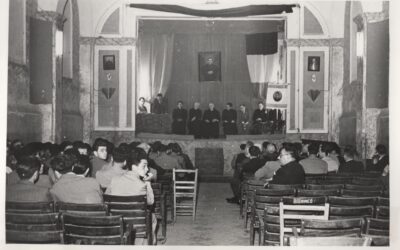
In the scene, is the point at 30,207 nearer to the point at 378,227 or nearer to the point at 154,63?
the point at 378,227

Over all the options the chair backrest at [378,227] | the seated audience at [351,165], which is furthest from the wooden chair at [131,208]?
the seated audience at [351,165]

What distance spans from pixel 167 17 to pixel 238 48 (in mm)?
2654

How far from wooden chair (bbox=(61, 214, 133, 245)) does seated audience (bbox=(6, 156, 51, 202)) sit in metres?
0.54

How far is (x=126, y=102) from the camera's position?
37.8 ft

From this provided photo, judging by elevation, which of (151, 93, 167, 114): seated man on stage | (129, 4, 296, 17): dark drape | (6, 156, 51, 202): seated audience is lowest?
(6, 156, 51, 202): seated audience

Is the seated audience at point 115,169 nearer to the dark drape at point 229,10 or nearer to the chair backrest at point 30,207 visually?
the chair backrest at point 30,207

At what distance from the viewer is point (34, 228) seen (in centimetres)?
272

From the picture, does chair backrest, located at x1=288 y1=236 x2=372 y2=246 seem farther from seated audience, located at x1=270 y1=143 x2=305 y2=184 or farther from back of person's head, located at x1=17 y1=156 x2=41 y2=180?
seated audience, located at x1=270 y1=143 x2=305 y2=184

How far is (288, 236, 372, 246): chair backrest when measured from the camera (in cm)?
228

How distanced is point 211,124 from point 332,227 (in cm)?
894

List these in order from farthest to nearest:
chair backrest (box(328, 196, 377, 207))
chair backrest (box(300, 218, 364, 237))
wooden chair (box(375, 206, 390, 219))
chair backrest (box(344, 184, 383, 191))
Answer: chair backrest (box(344, 184, 383, 191))
chair backrest (box(328, 196, 377, 207))
wooden chair (box(375, 206, 390, 219))
chair backrest (box(300, 218, 364, 237))

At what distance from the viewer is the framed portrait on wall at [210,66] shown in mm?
13781

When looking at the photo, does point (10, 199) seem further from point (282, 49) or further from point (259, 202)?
point (282, 49)

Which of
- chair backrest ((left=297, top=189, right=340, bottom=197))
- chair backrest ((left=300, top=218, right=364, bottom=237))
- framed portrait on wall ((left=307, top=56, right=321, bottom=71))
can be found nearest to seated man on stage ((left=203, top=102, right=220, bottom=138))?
framed portrait on wall ((left=307, top=56, right=321, bottom=71))
